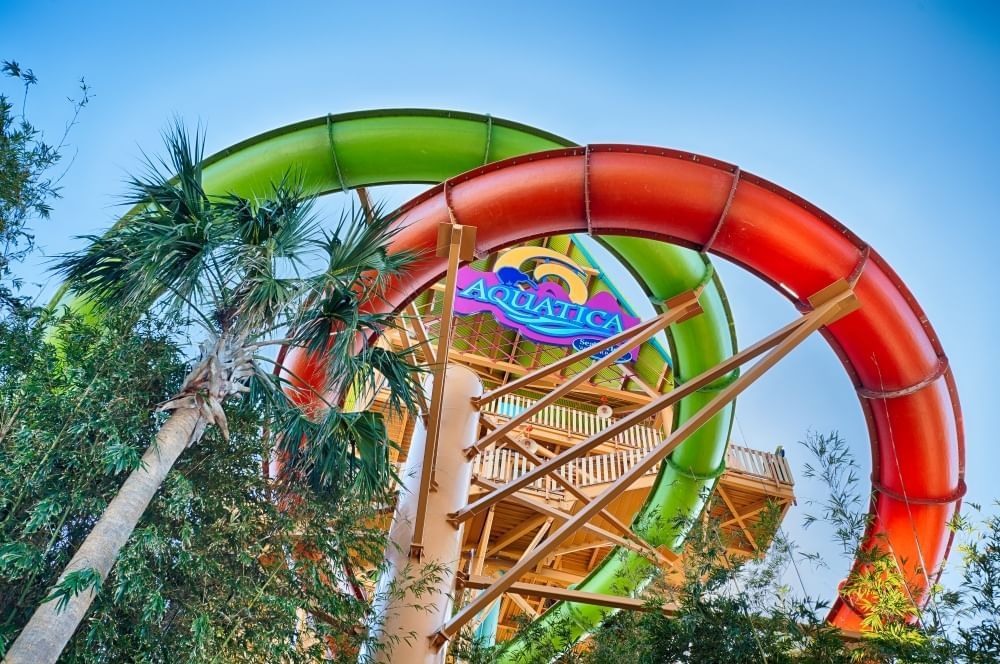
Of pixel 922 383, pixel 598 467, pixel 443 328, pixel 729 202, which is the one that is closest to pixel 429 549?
pixel 443 328

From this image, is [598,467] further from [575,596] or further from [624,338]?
[575,596]

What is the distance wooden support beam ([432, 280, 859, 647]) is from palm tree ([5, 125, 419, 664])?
1.39m

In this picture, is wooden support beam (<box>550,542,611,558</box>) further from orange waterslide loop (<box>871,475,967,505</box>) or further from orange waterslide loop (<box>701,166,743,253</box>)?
orange waterslide loop (<box>701,166,743,253</box>)

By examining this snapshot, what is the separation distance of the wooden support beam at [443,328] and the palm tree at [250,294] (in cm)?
50

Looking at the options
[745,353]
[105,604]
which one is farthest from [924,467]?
[105,604]

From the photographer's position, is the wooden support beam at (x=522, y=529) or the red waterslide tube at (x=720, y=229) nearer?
the red waterslide tube at (x=720, y=229)

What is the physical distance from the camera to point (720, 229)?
6.12m

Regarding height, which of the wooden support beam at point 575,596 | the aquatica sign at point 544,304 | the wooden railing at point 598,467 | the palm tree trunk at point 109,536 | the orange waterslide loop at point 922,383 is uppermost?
the aquatica sign at point 544,304

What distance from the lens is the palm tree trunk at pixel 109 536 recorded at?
9.70 ft

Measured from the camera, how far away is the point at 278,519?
13.0 feet

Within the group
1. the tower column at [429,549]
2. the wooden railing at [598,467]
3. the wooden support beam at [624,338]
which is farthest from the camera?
the wooden railing at [598,467]

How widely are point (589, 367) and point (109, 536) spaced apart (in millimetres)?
4605

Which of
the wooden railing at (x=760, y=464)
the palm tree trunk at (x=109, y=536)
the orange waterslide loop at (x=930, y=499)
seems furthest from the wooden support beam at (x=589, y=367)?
the wooden railing at (x=760, y=464)

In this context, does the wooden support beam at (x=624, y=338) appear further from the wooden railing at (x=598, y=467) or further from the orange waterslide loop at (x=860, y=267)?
the wooden railing at (x=598, y=467)
